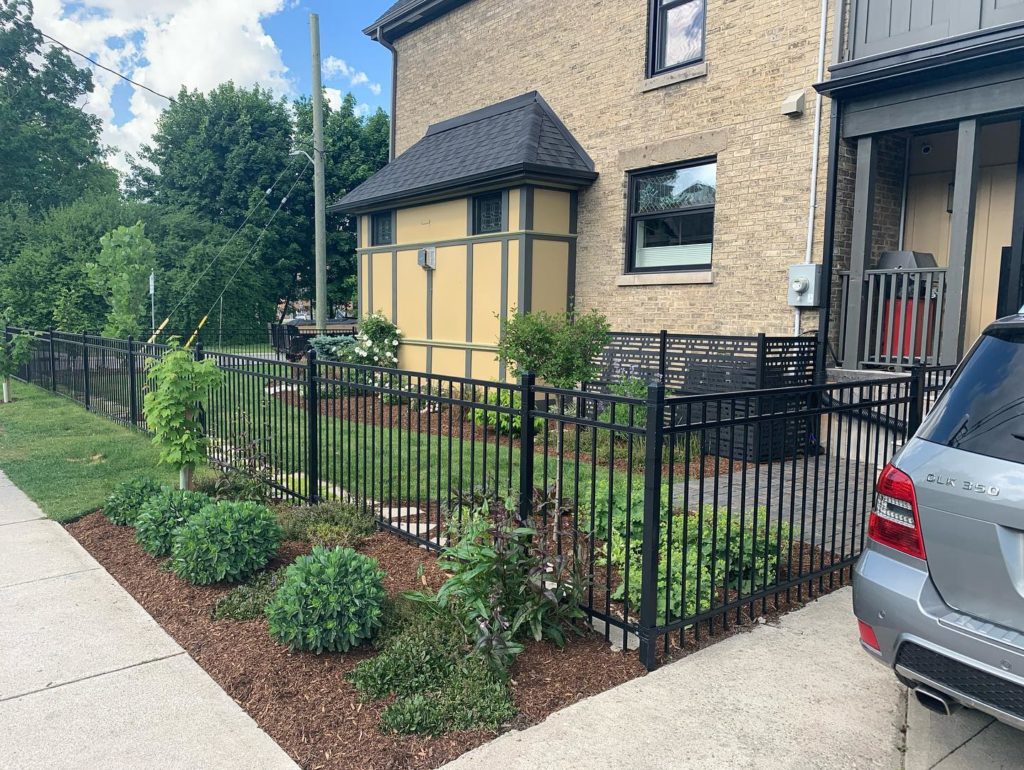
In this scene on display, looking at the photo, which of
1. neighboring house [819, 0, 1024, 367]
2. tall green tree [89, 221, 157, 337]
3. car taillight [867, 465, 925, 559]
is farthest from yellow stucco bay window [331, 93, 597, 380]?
car taillight [867, 465, 925, 559]

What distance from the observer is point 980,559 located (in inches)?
100.0

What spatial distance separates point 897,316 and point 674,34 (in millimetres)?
5265

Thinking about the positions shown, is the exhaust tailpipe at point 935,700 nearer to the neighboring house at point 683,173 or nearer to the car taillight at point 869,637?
the car taillight at point 869,637

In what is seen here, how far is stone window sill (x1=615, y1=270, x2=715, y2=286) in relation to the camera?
33.3ft

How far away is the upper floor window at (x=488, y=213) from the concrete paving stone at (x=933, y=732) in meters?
9.91

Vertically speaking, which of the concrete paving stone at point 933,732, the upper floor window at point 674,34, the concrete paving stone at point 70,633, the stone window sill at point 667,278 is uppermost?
the upper floor window at point 674,34

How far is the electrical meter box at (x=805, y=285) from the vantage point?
870cm

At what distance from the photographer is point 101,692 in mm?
3402

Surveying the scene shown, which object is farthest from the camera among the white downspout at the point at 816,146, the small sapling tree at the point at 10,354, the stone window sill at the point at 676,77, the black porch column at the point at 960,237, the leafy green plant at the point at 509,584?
the small sapling tree at the point at 10,354

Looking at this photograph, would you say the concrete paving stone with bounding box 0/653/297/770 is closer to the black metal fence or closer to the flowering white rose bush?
the black metal fence

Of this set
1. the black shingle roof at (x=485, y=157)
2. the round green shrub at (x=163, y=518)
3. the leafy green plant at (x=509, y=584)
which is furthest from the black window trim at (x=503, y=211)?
the leafy green plant at (x=509, y=584)

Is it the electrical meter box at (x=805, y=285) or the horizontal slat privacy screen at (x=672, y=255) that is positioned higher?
the horizontal slat privacy screen at (x=672, y=255)

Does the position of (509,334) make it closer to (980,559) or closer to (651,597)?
(651,597)

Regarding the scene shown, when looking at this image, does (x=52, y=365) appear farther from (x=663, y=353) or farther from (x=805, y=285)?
(x=805, y=285)
